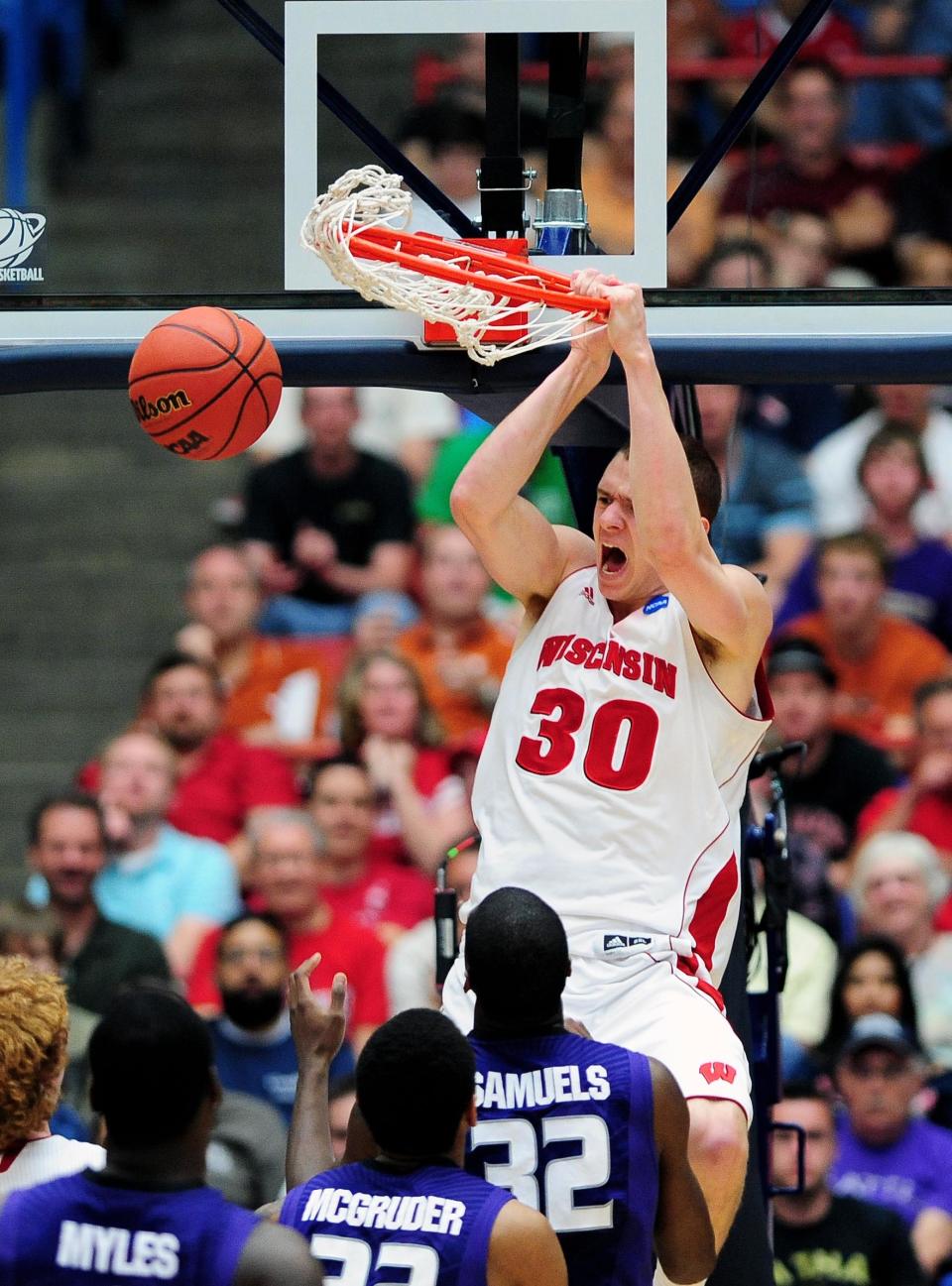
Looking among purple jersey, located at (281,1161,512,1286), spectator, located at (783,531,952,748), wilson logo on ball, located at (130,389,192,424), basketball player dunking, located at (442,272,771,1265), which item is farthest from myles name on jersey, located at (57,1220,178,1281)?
spectator, located at (783,531,952,748)

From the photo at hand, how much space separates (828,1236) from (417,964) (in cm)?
172

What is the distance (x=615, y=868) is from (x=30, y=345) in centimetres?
196

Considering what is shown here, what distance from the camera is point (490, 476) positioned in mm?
5246

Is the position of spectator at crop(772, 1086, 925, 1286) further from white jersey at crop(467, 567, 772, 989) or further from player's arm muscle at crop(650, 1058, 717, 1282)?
player's arm muscle at crop(650, 1058, 717, 1282)

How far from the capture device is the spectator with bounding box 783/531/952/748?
9.24 metres

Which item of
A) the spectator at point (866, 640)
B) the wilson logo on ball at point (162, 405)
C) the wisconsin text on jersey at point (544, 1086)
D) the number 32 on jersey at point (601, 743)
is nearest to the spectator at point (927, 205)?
the spectator at point (866, 640)

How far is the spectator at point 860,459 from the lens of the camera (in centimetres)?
962

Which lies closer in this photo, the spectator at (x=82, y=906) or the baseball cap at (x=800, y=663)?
the spectator at (x=82, y=906)

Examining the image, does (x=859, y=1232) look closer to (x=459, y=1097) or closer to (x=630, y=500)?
(x=630, y=500)

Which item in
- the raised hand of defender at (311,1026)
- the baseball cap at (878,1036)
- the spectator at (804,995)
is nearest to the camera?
the raised hand of defender at (311,1026)

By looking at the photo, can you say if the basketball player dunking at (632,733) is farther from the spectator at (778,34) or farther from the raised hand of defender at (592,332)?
the spectator at (778,34)

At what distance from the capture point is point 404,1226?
143 inches

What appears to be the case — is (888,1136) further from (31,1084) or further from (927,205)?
(31,1084)

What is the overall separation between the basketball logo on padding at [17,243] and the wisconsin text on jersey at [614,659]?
163cm
